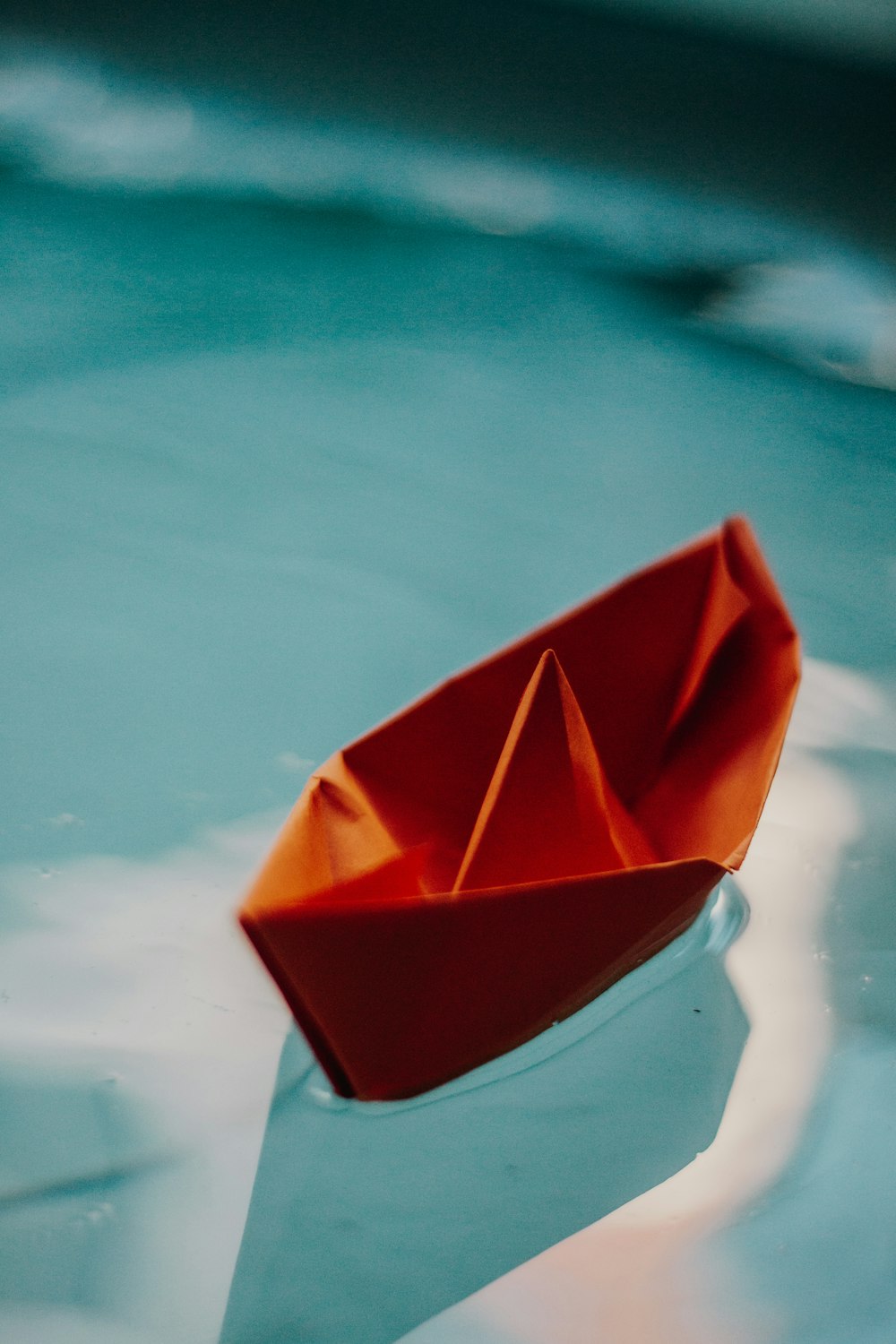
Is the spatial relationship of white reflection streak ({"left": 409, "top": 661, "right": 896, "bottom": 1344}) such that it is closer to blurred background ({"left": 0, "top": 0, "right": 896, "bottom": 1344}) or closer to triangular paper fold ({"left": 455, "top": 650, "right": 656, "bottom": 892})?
blurred background ({"left": 0, "top": 0, "right": 896, "bottom": 1344})

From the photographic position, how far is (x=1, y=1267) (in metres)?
A: 0.84

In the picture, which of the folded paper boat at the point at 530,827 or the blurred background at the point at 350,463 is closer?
the folded paper boat at the point at 530,827

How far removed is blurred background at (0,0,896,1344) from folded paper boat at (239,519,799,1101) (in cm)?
17

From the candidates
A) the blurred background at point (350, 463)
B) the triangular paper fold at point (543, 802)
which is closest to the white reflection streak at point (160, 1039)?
the blurred background at point (350, 463)

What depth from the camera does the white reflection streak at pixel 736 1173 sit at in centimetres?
82

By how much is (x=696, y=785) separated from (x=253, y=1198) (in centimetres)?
47

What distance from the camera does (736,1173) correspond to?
3.00 ft

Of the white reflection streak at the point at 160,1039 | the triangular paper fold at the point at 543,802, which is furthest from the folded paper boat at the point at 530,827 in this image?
the white reflection streak at the point at 160,1039

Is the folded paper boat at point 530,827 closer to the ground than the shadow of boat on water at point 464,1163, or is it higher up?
higher up

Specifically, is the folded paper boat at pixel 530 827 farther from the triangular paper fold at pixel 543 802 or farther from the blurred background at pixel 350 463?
the blurred background at pixel 350 463

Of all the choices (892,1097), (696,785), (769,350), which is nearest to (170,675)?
(696,785)

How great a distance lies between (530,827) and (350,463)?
3.59 ft

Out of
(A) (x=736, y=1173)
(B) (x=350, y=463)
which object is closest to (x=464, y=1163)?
(A) (x=736, y=1173)

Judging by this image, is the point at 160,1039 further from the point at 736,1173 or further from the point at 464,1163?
the point at 736,1173
